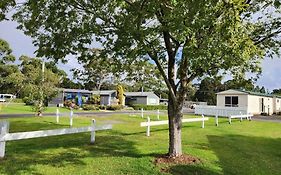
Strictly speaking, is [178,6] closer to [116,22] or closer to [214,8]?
[214,8]

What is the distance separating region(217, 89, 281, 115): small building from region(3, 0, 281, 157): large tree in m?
30.3

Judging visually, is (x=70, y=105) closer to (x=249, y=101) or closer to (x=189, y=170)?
(x=249, y=101)

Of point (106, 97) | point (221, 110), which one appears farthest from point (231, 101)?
point (106, 97)

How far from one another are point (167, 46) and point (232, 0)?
3.74 meters

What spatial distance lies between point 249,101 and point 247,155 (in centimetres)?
2880

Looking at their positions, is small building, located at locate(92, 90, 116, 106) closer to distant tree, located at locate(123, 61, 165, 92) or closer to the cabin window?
the cabin window

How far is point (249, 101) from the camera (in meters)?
38.6

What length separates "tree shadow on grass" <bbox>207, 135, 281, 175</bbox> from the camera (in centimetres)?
957

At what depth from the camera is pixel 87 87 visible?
73438mm

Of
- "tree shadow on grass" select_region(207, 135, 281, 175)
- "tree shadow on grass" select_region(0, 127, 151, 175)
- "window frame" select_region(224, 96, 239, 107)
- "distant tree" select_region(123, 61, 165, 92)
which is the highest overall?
"distant tree" select_region(123, 61, 165, 92)

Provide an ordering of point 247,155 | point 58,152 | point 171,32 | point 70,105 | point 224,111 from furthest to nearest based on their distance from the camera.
Answer: point 70,105 → point 224,111 → point 247,155 → point 58,152 → point 171,32

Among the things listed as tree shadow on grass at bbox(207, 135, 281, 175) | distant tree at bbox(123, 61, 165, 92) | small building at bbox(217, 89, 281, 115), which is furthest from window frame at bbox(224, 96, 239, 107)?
tree shadow on grass at bbox(207, 135, 281, 175)

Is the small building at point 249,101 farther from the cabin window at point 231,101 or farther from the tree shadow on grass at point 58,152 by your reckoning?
the tree shadow on grass at point 58,152

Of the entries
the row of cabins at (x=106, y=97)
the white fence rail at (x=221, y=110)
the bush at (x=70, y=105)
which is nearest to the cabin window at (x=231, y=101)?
the white fence rail at (x=221, y=110)
